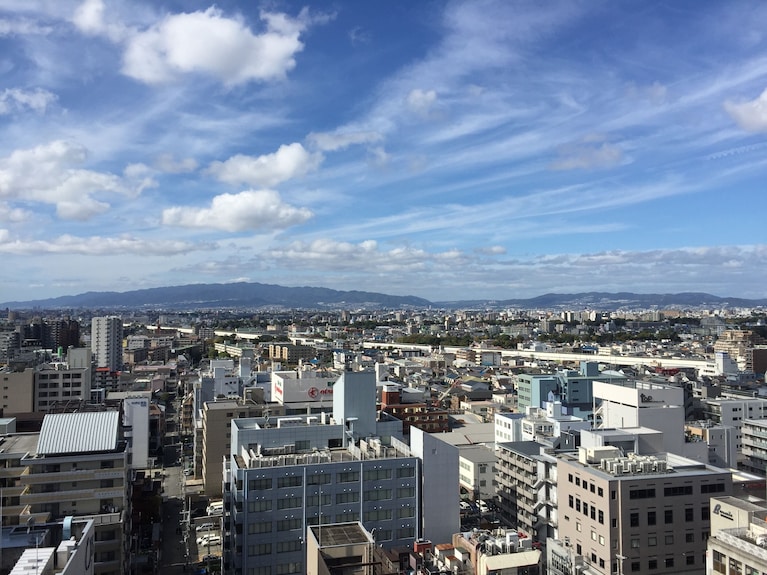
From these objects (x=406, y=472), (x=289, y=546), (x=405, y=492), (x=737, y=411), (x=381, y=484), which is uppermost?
(x=406, y=472)

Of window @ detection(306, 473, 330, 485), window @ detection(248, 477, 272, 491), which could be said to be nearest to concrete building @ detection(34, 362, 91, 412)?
window @ detection(248, 477, 272, 491)

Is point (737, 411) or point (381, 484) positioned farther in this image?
point (737, 411)

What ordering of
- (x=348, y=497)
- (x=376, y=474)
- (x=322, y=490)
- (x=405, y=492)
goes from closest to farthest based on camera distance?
(x=322, y=490) → (x=348, y=497) → (x=376, y=474) → (x=405, y=492)

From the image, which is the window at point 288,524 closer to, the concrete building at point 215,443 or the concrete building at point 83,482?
the concrete building at point 83,482

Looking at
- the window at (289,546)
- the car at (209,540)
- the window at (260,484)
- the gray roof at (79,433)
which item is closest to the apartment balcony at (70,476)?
the gray roof at (79,433)

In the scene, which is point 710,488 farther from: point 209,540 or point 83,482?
point 209,540

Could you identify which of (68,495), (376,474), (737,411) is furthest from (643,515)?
(737,411)

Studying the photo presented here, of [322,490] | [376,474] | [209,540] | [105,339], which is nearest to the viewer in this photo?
[322,490]

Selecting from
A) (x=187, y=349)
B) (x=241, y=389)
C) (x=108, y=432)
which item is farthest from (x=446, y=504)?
(x=187, y=349)
